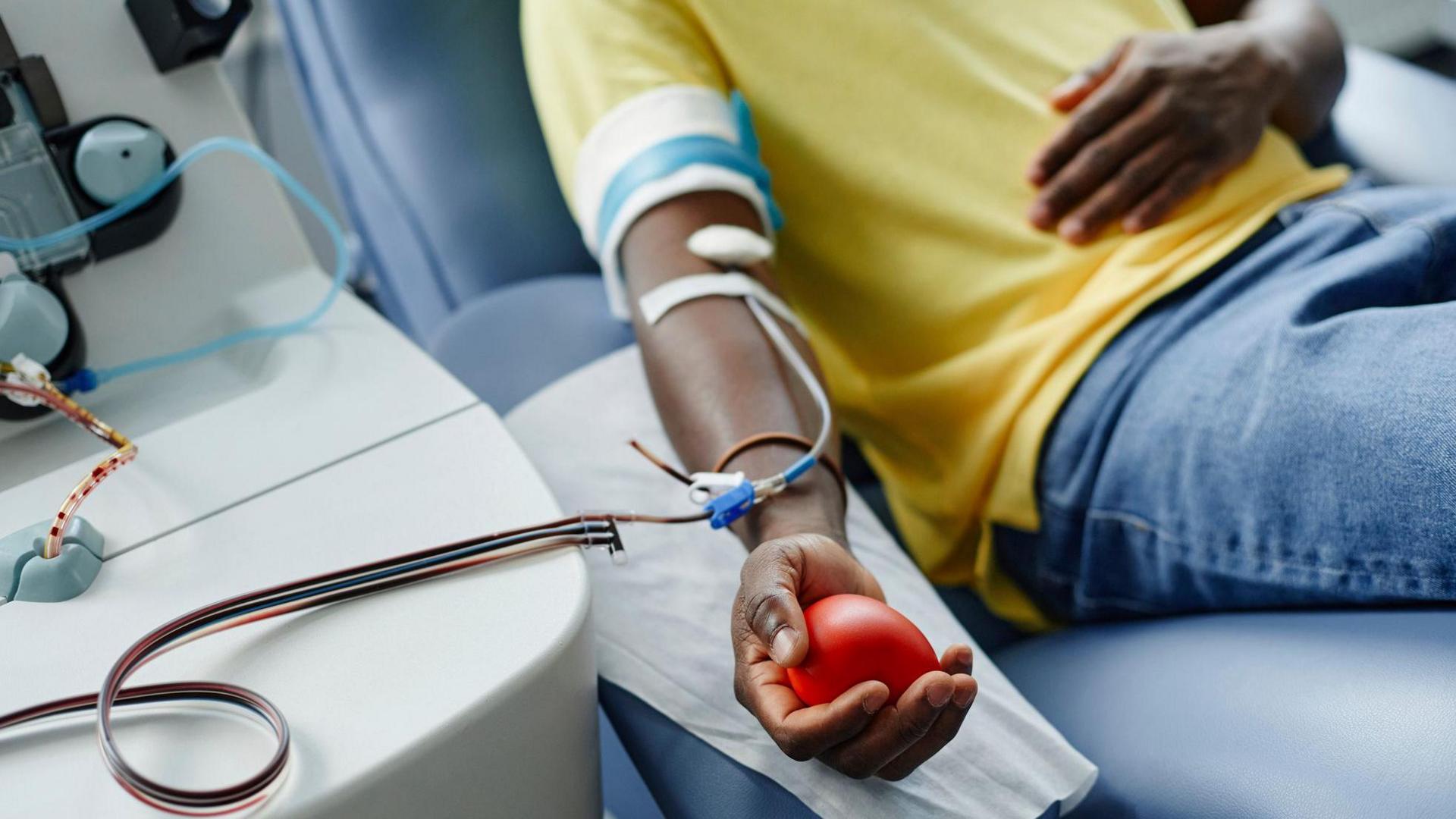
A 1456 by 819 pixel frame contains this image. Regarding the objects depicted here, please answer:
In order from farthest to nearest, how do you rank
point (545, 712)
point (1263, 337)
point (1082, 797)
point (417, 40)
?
point (417, 40)
point (1263, 337)
point (1082, 797)
point (545, 712)

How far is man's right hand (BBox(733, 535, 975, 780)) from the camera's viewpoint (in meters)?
0.48

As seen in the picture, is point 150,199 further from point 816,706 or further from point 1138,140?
point 1138,140

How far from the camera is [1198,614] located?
0.75m

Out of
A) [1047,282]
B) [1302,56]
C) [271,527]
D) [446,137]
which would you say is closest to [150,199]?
[271,527]

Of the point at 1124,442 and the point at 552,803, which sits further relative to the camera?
the point at 1124,442

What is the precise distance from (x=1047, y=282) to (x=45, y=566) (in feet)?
2.34

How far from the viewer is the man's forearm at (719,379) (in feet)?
2.24

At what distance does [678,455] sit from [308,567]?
11.2 inches

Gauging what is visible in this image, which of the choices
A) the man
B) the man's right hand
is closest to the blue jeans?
the man

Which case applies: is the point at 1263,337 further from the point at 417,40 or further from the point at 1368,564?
the point at 417,40

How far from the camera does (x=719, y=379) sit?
2.38ft

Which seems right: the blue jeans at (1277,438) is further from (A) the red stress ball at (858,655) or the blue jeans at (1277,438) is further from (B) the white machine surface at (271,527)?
(B) the white machine surface at (271,527)

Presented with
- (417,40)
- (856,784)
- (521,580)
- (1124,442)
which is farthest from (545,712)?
(417,40)

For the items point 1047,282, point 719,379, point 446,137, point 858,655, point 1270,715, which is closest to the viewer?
point 858,655
